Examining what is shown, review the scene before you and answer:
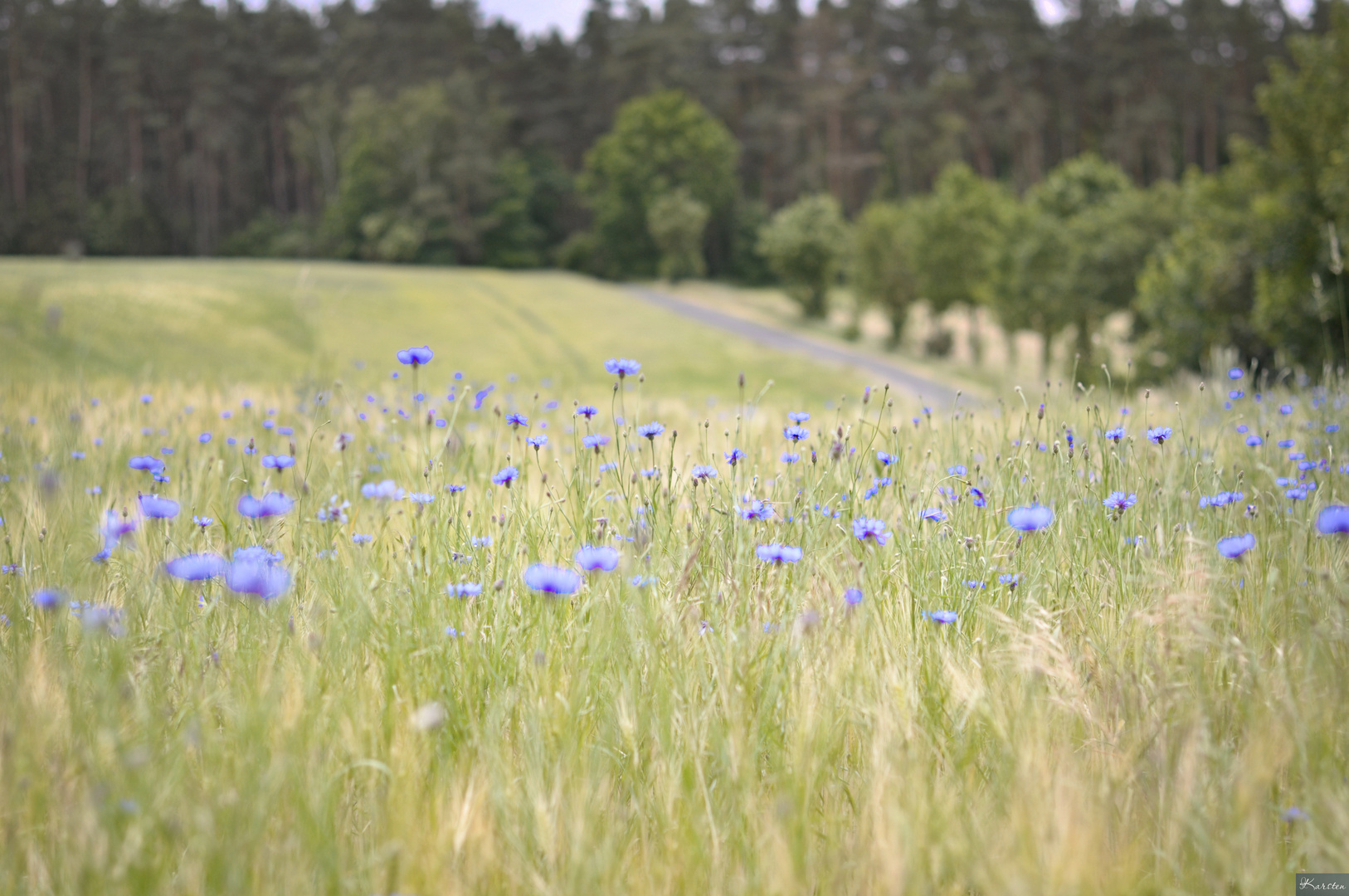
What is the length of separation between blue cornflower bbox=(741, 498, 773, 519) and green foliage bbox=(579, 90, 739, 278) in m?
47.9

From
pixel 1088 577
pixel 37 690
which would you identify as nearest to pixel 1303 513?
pixel 1088 577

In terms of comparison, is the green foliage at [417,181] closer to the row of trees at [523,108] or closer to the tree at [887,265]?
the row of trees at [523,108]

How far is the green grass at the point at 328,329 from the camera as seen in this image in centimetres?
1536

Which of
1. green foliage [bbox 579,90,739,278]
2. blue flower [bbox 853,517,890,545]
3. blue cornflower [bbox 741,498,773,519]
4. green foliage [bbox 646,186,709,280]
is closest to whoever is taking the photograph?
blue flower [bbox 853,517,890,545]

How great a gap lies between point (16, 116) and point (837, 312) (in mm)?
50120

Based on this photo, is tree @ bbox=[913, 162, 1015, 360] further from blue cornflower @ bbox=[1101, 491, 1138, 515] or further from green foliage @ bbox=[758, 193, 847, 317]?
blue cornflower @ bbox=[1101, 491, 1138, 515]

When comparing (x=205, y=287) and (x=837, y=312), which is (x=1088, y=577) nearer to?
(x=205, y=287)

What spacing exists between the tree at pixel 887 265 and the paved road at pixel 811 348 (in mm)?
5903

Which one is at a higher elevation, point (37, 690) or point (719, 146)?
point (719, 146)

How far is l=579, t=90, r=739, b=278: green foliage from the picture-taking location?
49375 mm

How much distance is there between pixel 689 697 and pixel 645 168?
50.5 meters

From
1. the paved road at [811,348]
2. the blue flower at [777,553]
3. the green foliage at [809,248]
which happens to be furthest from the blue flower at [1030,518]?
the green foliage at [809,248]

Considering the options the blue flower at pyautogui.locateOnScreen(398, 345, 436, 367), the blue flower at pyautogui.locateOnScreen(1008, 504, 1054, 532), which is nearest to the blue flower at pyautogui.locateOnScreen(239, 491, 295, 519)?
the blue flower at pyautogui.locateOnScreen(398, 345, 436, 367)

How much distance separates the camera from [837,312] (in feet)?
159
